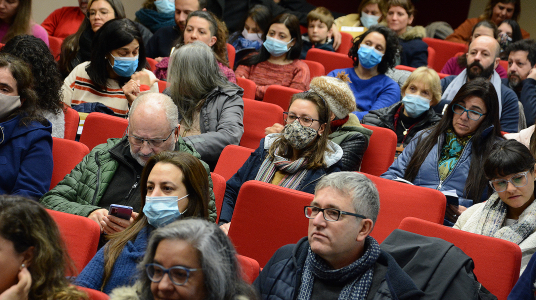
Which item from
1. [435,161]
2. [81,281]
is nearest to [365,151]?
[435,161]

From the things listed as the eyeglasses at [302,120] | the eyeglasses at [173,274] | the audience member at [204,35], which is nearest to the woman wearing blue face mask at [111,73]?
the audience member at [204,35]

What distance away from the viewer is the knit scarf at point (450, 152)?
10.5ft

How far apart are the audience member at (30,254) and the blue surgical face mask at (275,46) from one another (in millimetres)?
3327

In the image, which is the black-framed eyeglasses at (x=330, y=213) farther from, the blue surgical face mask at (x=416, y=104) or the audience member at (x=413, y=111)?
the blue surgical face mask at (x=416, y=104)

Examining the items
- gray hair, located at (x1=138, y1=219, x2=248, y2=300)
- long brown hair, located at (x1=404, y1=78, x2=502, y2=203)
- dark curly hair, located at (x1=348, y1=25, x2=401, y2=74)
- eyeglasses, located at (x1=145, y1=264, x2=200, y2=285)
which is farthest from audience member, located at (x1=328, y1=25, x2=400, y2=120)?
eyeglasses, located at (x1=145, y1=264, x2=200, y2=285)

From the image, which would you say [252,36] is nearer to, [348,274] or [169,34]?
[169,34]

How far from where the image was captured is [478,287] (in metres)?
1.95

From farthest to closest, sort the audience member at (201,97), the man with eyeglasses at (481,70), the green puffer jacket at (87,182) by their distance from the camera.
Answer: the man with eyeglasses at (481,70) → the audience member at (201,97) → the green puffer jacket at (87,182)

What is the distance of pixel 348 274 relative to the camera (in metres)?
1.89

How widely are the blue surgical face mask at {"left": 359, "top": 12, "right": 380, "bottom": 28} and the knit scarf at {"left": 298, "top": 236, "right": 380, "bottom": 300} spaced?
4.53 m

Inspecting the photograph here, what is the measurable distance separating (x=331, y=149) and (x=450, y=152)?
74cm

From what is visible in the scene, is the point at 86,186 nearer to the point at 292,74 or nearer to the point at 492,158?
the point at 492,158

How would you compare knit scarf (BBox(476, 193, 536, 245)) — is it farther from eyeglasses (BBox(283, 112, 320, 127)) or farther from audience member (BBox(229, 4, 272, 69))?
audience member (BBox(229, 4, 272, 69))

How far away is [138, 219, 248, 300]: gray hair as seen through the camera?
1497 millimetres
